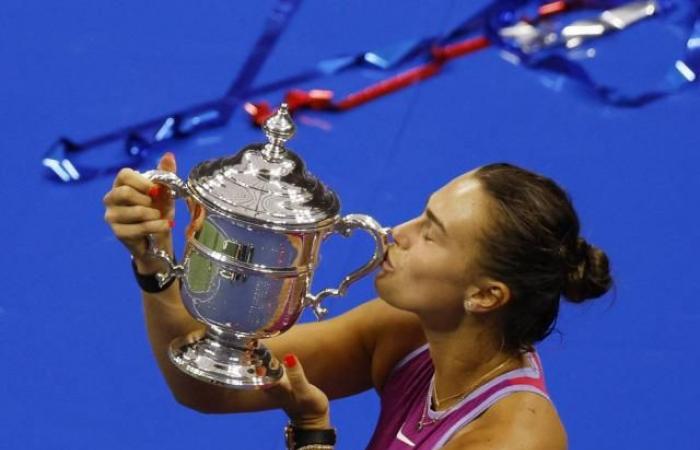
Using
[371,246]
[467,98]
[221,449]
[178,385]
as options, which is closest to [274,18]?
[467,98]

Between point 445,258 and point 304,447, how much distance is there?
34 cm

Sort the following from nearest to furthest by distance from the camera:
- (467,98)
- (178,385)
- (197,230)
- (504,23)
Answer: (197,230), (178,385), (467,98), (504,23)

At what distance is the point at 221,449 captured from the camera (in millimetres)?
3527

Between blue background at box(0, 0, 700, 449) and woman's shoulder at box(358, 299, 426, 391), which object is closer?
woman's shoulder at box(358, 299, 426, 391)

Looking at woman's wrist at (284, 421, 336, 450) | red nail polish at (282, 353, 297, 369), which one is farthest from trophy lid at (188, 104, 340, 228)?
woman's wrist at (284, 421, 336, 450)

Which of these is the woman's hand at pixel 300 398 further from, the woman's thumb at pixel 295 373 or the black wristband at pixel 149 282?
the black wristband at pixel 149 282

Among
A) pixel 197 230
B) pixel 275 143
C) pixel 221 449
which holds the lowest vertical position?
pixel 221 449

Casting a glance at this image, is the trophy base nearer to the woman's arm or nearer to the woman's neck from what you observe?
the woman's arm

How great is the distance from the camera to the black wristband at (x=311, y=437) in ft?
7.72

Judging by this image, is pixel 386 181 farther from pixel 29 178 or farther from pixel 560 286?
pixel 560 286

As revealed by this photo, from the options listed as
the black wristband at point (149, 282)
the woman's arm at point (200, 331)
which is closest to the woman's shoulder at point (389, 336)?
the woman's arm at point (200, 331)

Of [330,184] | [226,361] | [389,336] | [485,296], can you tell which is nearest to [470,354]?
[485,296]

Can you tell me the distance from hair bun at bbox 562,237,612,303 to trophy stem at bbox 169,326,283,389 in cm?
44

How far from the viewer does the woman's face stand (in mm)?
2322
